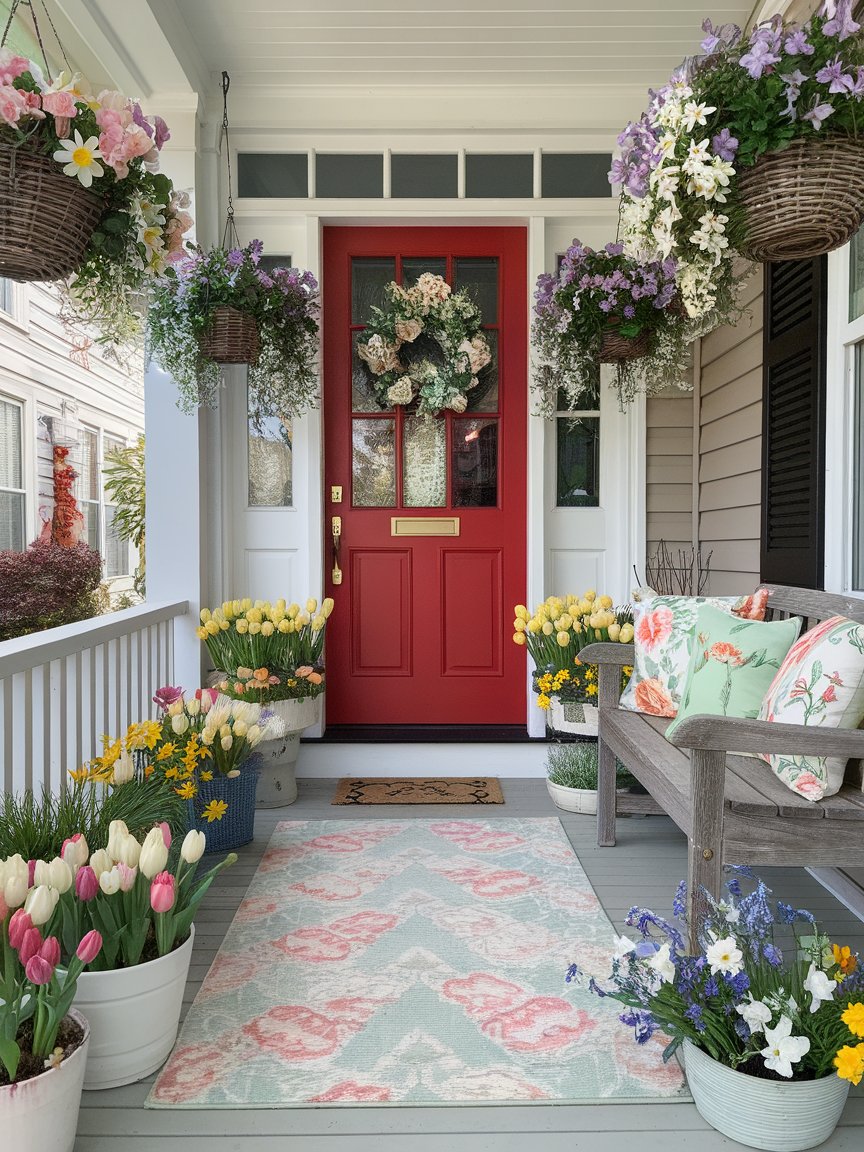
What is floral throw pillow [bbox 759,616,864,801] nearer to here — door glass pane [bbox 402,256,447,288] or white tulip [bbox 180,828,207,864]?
white tulip [bbox 180,828,207,864]

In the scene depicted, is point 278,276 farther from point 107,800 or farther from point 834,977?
point 834,977

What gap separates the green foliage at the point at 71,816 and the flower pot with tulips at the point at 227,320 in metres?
1.53

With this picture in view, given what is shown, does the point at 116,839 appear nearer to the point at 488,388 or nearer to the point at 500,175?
the point at 488,388

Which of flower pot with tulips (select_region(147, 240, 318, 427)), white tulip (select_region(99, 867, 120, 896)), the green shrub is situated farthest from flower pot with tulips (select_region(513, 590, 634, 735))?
white tulip (select_region(99, 867, 120, 896))

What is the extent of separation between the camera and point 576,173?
369 cm

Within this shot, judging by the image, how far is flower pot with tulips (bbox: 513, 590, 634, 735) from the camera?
3.14 metres

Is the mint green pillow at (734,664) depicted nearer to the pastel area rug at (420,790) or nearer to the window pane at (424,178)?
the pastel area rug at (420,790)

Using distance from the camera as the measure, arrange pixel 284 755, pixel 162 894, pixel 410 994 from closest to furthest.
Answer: pixel 162 894, pixel 410 994, pixel 284 755

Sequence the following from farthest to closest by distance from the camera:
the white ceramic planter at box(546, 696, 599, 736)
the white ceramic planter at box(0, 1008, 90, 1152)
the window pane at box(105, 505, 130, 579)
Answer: the window pane at box(105, 505, 130, 579)
the white ceramic planter at box(546, 696, 599, 736)
the white ceramic planter at box(0, 1008, 90, 1152)

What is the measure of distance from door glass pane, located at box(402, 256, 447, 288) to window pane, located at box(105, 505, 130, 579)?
3.83m

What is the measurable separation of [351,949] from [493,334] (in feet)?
8.97

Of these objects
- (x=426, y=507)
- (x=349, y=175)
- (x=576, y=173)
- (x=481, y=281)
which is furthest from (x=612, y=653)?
(x=349, y=175)

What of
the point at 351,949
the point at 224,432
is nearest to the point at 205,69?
the point at 224,432

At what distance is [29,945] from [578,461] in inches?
Result: 119
